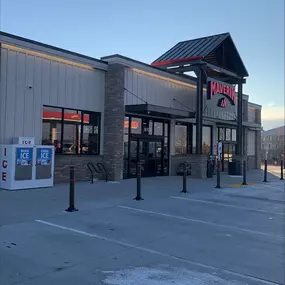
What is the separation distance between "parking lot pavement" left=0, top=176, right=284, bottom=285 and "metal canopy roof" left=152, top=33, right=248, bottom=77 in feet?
36.8

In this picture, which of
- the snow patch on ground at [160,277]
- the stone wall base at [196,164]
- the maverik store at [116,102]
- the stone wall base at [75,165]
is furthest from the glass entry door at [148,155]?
the snow patch on ground at [160,277]

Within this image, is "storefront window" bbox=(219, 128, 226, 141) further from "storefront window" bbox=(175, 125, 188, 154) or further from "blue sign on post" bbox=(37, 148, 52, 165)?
"blue sign on post" bbox=(37, 148, 52, 165)

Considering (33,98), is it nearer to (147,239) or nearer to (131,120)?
(131,120)

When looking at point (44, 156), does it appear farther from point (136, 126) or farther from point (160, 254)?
point (160, 254)

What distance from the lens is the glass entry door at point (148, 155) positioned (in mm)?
18719

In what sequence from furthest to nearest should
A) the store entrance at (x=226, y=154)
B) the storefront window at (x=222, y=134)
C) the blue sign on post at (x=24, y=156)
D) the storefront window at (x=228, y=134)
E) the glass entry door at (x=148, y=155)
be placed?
the storefront window at (x=228, y=134)
the store entrance at (x=226, y=154)
the storefront window at (x=222, y=134)
the glass entry door at (x=148, y=155)
the blue sign on post at (x=24, y=156)

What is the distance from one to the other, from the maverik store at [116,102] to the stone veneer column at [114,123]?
0.05 m

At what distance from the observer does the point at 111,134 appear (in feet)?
56.6

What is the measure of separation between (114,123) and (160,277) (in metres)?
12.5

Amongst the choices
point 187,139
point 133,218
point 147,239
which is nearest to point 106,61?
point 187,139

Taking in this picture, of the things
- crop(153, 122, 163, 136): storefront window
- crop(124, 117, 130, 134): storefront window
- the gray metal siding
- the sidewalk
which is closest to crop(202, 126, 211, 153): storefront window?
crop(153, 122, 163, 136): storefront window

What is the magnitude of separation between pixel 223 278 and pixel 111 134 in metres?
12.7

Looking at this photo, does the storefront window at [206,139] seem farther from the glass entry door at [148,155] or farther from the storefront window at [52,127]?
the storefront window at [52,127]

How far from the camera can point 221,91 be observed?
2217cm
